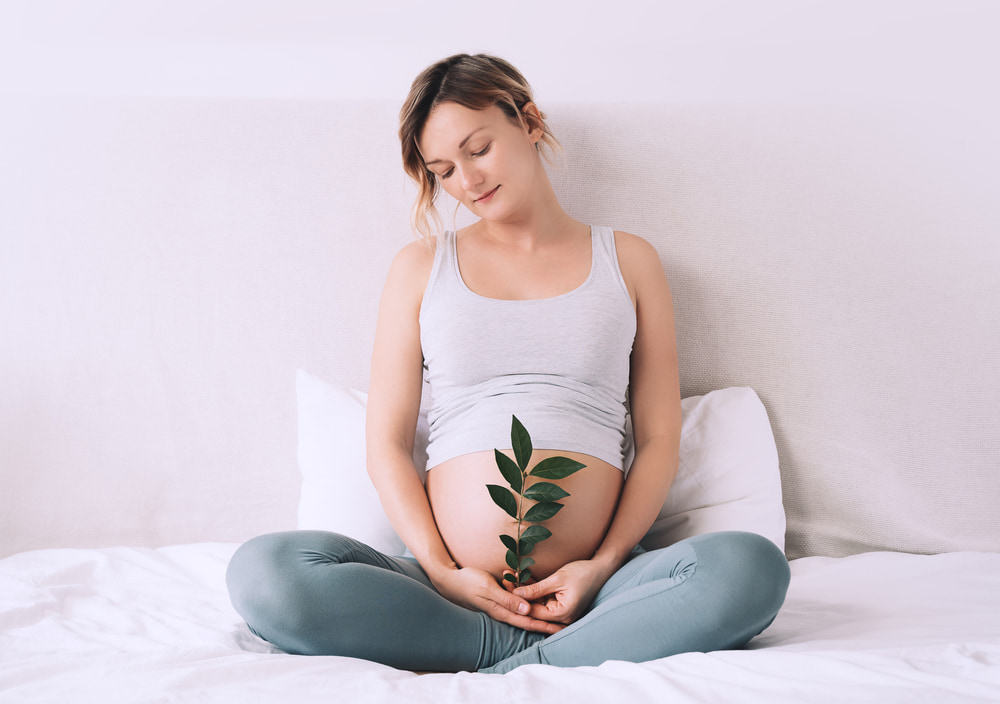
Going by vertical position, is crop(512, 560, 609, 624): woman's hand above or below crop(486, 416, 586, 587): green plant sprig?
below

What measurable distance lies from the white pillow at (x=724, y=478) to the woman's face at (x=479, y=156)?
0.56 meters

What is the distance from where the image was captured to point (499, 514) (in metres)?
1.05

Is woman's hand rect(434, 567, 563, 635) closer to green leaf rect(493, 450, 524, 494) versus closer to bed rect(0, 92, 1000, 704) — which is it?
green leaf rect(493, 450, 524, 494)

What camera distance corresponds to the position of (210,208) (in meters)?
1.47

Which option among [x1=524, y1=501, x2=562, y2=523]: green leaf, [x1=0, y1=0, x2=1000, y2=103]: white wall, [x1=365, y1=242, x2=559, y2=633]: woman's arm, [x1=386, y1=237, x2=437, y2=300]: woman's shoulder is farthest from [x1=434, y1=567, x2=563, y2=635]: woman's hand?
[x1=0, y1=0, x2=1000, y2=103]: white wall

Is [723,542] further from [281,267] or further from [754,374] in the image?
[281,267]

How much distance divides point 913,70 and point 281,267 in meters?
1.54

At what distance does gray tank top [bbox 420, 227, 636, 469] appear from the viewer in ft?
3.84

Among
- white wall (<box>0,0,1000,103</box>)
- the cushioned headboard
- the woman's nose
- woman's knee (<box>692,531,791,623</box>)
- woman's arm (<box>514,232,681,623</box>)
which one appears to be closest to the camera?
woman's knee (<box>692,531,791,623</box>)

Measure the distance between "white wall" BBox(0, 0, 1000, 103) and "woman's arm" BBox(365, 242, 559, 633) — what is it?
61 cm

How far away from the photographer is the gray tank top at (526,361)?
1169 mm

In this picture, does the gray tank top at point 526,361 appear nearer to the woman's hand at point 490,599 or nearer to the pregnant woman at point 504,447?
the pregnant woman at point 504,447

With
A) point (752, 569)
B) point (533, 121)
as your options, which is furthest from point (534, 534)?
point (533, 121)

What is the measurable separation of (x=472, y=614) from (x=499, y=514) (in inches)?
5.7
